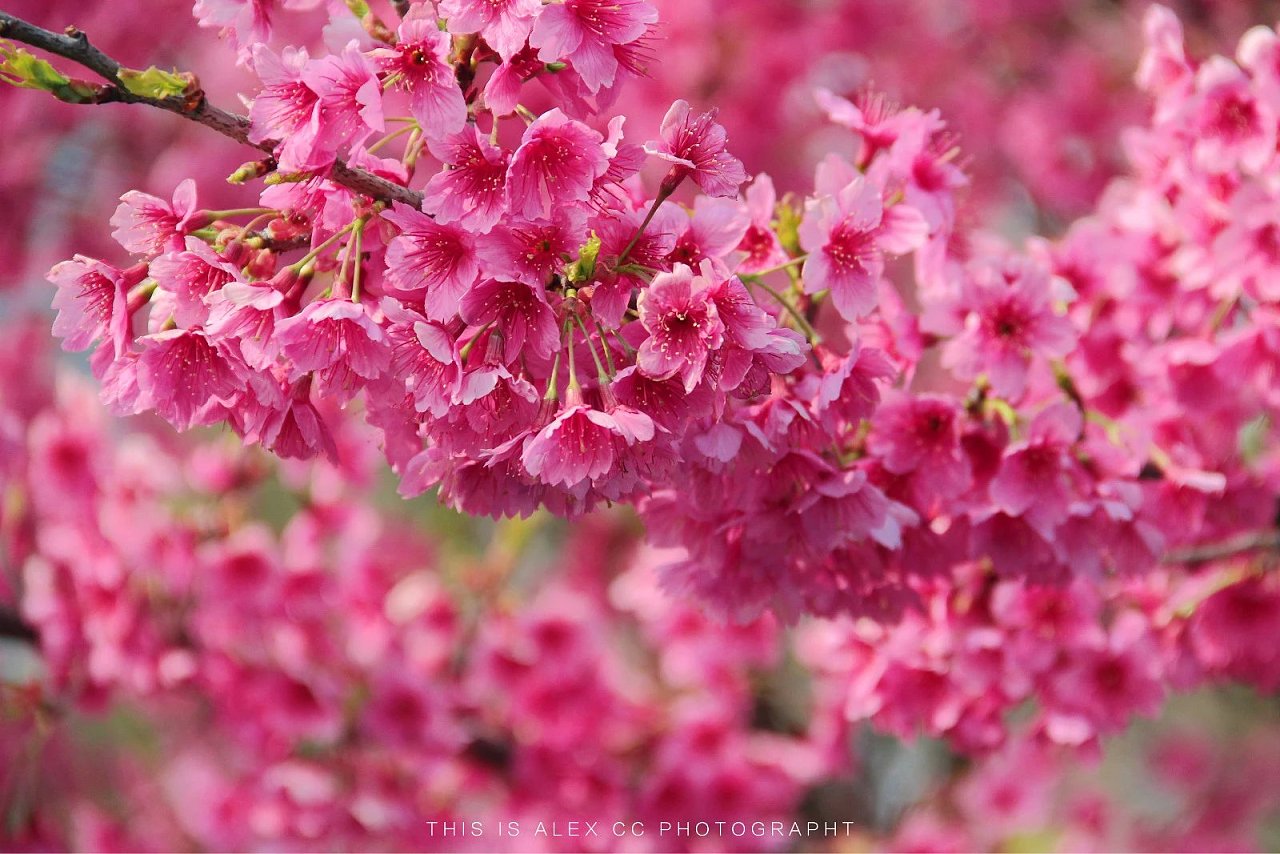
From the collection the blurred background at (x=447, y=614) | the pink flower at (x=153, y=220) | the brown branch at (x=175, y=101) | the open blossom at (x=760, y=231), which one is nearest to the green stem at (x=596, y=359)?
the brown branch at (x=175, y=101)

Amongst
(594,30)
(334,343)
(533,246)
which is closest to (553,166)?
(533,246)

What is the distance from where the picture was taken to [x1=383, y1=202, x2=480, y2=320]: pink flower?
50.9 inches

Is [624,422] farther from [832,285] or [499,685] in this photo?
[499,685]

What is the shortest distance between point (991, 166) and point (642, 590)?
3351mm

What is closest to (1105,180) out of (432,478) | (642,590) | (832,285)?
(642,590)

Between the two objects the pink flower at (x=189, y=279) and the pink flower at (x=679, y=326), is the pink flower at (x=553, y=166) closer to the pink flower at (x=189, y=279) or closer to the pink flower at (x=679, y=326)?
the pink flower at (x=679, y=326)

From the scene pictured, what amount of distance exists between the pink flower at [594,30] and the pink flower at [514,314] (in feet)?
0.90

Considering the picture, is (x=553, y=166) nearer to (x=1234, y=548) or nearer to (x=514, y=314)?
(x=514, y=314)

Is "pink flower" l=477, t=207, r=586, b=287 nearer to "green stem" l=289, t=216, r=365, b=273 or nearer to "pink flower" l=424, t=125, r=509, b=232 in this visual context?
"pink flower" l=424, t=125, r=509, b=232

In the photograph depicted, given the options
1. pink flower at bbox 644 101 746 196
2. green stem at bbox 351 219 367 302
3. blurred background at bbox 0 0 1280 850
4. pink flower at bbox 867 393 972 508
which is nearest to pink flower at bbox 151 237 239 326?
green stem at bbox 351 219 367 302

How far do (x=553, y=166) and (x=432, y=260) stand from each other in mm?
185

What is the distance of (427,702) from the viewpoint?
10.0 ft

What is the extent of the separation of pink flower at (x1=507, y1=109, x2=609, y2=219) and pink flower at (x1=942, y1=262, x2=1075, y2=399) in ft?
2.51

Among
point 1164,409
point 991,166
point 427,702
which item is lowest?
point 427,702
